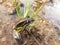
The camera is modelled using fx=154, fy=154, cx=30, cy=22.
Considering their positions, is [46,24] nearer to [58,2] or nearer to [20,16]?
[20,16]

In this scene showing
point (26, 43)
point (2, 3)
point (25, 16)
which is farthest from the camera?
point (2, 3)

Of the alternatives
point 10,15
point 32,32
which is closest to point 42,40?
point 32,32

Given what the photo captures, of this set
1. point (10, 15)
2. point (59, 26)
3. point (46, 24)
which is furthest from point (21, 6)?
point (59, 26)

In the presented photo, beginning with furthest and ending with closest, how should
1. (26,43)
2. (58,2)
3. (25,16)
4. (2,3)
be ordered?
1. (58,2)
2. (2,3)
3. (25,16)
4. (26,43)

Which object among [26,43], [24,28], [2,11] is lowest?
[26,43]

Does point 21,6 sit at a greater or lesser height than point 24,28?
greater

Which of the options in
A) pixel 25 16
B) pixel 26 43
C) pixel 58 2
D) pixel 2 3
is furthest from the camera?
pixel 58 2

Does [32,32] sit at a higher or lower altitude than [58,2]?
lower

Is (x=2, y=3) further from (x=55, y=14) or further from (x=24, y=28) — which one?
(x=55, y=14)

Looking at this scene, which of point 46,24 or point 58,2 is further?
point 58,2
